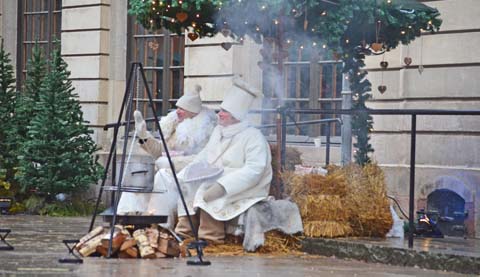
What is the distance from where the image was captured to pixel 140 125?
1342 cm

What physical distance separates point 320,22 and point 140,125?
2212mm

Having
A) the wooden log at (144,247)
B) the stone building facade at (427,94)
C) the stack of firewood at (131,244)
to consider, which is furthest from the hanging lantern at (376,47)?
the wooden log at (144,247)

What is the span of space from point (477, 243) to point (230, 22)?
355 centimetres

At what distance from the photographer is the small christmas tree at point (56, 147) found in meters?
20.6

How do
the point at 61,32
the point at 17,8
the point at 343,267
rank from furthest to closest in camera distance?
the point at 17,8
the point at 61,32
the point at 343,267

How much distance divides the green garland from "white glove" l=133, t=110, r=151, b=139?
142 centimetres

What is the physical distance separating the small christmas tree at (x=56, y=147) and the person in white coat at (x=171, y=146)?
559 cm

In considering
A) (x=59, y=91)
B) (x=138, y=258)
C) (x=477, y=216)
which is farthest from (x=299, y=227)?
(x=59, y=91)

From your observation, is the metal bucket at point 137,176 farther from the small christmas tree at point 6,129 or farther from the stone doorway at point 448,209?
the small christmas tree at point 6,129

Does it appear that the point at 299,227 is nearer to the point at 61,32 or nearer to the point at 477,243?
the point at 477,243

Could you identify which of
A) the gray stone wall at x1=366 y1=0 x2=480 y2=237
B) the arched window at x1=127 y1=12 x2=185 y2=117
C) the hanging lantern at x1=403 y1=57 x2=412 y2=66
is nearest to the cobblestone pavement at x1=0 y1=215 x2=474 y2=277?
the gray stone wall at x1=366 y1=0 x2=480 y2=237

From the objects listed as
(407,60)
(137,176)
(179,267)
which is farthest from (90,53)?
(179,267)

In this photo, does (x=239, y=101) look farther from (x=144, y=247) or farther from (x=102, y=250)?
(x=102, y=250)

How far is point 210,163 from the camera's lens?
13.9 metres
